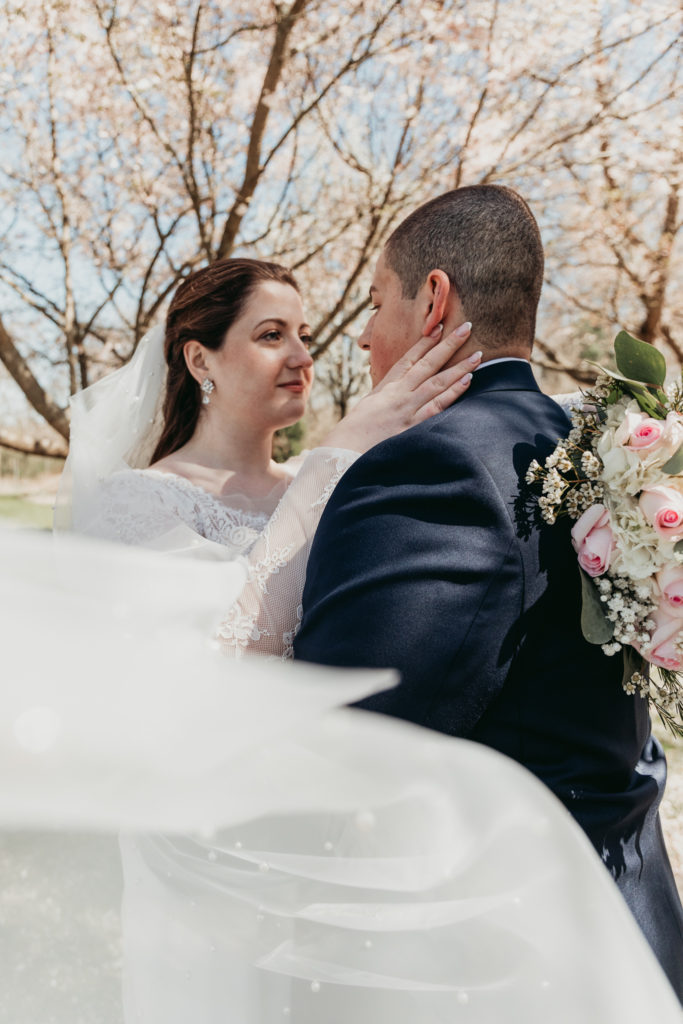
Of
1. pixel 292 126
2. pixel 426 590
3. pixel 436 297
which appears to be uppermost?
pixel 292 126

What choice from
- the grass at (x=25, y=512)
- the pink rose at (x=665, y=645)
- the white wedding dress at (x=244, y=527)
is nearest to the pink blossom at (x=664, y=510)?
the pink rose at (x=665, y=645)

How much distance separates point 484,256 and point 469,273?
5cm

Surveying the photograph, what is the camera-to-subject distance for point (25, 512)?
13.3 m

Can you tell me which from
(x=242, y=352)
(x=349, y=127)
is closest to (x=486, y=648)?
(x=242, y=352)

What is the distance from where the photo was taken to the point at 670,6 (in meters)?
7.91

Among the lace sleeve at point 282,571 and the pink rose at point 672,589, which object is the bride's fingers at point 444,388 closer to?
the lace sleeve at point 282,571

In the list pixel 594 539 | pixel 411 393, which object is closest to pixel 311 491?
pixel 411 393

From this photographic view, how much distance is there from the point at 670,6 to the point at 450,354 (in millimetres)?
8194

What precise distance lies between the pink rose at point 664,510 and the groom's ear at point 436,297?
28.4 inches

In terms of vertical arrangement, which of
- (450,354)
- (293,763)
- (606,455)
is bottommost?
(293,763)

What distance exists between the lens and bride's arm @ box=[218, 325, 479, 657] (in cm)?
182

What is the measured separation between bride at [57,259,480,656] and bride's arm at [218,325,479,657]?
54cm

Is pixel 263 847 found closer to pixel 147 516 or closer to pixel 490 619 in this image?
pixel 490 619

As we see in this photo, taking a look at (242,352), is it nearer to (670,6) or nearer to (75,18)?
(75,18)
